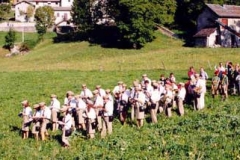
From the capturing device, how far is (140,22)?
86.3m

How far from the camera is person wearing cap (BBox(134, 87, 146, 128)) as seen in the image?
2611cm

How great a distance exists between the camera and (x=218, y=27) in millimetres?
87062

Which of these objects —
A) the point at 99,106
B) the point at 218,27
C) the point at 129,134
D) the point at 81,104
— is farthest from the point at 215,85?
the point at 218,27

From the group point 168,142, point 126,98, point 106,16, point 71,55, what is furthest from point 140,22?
point 168,142

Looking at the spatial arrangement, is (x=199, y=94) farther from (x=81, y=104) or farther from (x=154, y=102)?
(x=81, y=104)

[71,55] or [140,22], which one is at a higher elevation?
[140,22]

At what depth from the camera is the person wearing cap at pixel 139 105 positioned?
26.1 metres

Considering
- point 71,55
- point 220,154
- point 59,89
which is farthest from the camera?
point 71,55

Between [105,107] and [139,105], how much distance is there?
2512 millimetres

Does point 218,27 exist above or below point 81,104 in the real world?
above

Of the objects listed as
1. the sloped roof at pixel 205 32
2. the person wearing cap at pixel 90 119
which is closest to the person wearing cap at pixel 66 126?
the person wearing cap at pixel 90 119

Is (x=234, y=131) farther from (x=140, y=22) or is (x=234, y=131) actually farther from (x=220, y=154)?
(x=140, y=22)

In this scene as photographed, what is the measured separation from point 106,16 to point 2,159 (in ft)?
279

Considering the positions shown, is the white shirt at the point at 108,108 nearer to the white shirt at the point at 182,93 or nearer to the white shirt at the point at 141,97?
the white shirt at the point at 141,97
